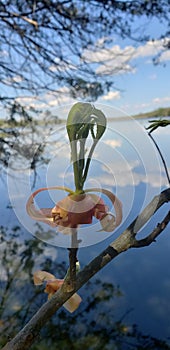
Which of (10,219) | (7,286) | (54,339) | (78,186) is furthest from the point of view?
(10,219)

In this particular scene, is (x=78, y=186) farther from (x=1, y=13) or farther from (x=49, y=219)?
(x=1, y=13)

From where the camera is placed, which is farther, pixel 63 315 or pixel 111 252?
pixel 63 315

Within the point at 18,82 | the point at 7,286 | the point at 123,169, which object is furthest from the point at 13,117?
the point at 123,169

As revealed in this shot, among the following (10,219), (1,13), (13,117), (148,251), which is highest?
(1,13)

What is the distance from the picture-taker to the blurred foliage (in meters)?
0.56

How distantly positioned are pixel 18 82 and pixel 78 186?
1243 mm

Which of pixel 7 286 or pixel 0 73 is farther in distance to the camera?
pixel 0 73

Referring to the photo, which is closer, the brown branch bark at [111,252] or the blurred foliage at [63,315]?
the brown branch bark at [111,252]

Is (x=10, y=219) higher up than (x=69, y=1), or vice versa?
(x=69, y=1)

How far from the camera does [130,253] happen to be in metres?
0.80

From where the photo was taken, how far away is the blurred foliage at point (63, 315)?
56cm

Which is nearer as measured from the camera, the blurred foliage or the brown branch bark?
the brown branch bark

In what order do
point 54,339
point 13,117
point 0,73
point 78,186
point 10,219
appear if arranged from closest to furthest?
point 78,186, point 54,339, point 10,219, point 13,117, point 0,73

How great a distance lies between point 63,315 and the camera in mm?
626
